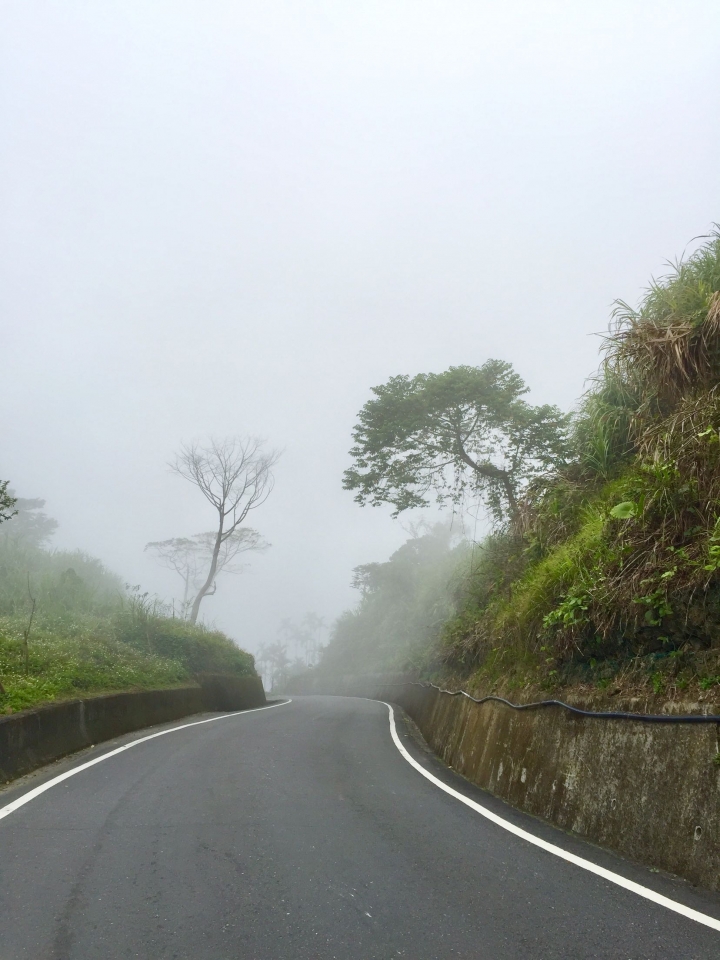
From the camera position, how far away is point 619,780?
6.20 m

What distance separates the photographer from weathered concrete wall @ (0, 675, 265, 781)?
30.7ft

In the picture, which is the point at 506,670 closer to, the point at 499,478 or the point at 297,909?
the point at 297,909

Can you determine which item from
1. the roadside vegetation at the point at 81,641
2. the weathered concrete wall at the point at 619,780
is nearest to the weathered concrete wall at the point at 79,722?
the roadside vegetation at the point at 81,641

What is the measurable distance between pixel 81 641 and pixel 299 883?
49.5ft

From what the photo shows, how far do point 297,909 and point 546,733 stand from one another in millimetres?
4236

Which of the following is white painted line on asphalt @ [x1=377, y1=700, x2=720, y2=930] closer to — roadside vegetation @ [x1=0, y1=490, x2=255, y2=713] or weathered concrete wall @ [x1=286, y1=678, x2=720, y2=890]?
weathered concrete wall @ [x1=286, y1=678, x2=720, y2=890]

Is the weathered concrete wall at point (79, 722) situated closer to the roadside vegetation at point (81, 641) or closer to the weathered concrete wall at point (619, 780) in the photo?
the roadside vegetation at point (81, 641)

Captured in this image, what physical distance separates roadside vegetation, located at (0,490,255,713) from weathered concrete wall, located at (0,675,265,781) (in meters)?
0.37

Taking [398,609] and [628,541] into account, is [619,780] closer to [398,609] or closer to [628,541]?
[628,541]

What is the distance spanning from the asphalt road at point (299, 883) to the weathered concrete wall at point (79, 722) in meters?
1.05

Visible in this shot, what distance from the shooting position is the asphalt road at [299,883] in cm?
391

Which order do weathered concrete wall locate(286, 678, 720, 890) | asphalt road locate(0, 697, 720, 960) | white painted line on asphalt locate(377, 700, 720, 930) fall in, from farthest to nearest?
weathered concrete wall locate(286, 678, 720, 890) < white painted line on asphalt locate(377, 700, 720, 930) < asphalt road locate(0, 697, 720, 960)

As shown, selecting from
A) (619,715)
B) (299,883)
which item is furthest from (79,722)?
(619,715)

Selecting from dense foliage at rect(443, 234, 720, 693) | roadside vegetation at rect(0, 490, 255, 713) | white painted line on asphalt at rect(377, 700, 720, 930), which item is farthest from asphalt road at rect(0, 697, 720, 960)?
roadside vegetation at rect(0, 490, 255, 713)
